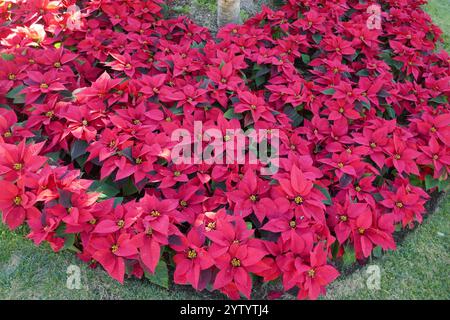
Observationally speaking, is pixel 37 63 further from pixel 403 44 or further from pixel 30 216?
pixel 403 44

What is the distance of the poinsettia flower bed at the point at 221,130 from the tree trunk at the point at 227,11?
0.48 ft

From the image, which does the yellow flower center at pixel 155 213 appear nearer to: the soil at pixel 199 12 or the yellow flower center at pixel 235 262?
the yellow flower center at pixel 235 262

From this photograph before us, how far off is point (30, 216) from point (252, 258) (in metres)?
0.79

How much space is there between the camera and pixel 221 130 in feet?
6.01

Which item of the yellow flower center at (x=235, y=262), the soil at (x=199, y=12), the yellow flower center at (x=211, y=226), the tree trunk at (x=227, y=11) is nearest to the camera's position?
the yellow flower center at (x=235, y=262)

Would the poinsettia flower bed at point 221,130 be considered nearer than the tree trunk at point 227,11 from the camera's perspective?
Yes

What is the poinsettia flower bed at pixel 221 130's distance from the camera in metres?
1.48

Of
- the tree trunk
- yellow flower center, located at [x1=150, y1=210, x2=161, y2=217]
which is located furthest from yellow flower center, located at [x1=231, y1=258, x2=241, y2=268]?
the tree trunk

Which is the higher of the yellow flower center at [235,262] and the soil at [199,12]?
the soil at [199,12]

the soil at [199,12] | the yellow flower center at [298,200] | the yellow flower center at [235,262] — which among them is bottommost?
the yellow flower center at [235,262]

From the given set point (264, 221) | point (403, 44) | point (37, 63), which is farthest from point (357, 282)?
point (37, 63)

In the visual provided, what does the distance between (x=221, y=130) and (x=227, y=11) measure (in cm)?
117

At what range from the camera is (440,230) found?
6.72ft

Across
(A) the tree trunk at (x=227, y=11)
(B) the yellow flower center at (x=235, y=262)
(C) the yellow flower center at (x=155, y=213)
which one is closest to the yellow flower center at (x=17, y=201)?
(C) the yellow flower center at (x=155, y=213)
